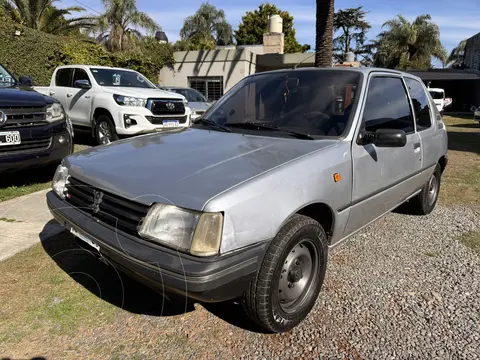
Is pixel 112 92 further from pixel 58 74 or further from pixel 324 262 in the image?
pixel 324 262

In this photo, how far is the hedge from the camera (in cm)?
1390

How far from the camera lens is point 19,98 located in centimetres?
478

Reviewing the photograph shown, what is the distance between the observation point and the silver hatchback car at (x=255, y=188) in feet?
6.37

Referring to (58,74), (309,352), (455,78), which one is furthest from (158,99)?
(455,78)

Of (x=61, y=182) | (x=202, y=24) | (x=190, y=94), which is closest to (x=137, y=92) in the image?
(x=190, y=94)

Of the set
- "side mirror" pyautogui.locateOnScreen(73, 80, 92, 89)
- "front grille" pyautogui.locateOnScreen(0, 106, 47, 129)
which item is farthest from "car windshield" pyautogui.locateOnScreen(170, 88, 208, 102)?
"front grille" pyautogui.locateOnScreen(0, 106, 47, 129)

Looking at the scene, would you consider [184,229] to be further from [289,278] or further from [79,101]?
[79,101]

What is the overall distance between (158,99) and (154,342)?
20.4ft

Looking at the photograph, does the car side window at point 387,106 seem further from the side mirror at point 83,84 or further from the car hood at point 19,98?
the side mirror at point 83,84

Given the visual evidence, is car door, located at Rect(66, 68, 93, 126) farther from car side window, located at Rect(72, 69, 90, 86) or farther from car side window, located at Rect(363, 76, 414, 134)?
car side window, located at Rect(363, 76, 414, 134)

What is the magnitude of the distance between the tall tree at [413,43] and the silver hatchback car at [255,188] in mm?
36588

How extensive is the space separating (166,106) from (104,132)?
4.63ft

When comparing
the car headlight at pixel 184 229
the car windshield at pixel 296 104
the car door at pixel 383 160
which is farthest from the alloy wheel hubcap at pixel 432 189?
the car headlight at pixel 184 229

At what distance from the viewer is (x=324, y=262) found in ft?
8.43
